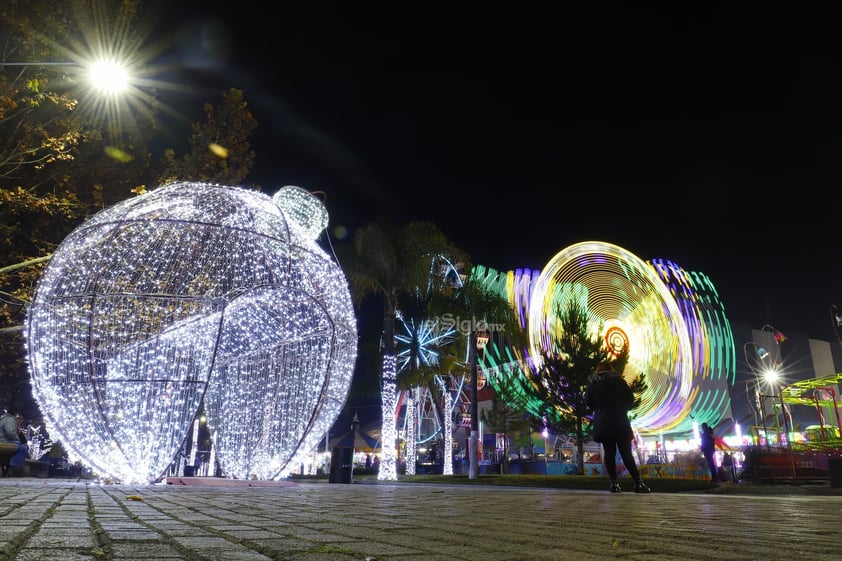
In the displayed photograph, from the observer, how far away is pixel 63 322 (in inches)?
319

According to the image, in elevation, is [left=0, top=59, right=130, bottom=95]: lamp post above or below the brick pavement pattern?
above

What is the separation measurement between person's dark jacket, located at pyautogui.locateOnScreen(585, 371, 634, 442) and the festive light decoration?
57.6 feet

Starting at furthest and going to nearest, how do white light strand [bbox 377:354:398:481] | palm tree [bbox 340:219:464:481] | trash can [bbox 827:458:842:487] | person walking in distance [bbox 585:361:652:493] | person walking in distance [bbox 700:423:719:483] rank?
palm tree [bbox 340:219:464:481] → white light strand [bbox 377:354:398:481] → person walking in distance [bbox 700:423:719:483] → trash can [bbox 827:458:842:487] → person walking in distance [bbox 585:361:652:493]

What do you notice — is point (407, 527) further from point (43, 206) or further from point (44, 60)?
point (43, 206)

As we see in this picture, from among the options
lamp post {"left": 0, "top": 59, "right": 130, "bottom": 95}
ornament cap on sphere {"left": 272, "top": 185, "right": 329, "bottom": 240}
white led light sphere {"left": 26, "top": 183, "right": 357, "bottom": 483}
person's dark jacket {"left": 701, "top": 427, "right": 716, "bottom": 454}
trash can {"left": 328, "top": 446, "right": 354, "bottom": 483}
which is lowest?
trash can {"left": 328, "top": 446, "right": 354, "bottom": 483}

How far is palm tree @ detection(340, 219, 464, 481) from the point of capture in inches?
779

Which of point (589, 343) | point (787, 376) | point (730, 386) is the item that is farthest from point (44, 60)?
point (787, 376)

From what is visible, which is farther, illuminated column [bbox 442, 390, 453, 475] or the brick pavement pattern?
illuminated column [bbox 442, 390, 453, 475]

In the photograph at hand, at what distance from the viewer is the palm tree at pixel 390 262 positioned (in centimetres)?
1978

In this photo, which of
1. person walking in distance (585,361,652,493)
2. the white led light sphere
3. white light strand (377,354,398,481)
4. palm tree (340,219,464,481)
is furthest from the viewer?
palm tree (340,219,464,481)

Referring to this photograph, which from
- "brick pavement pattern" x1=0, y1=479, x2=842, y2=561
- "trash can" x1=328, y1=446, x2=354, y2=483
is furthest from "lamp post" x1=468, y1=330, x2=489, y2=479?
"brick pavement pattern" x1=0, y1=479, x2=842, y2=561

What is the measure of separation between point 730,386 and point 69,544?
4747 cm

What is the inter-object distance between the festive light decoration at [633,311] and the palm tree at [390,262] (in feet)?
17.8

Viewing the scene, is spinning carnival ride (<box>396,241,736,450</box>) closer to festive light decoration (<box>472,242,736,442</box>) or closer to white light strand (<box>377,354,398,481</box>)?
festive light decoration (<box>472,242,736,442</box>)
